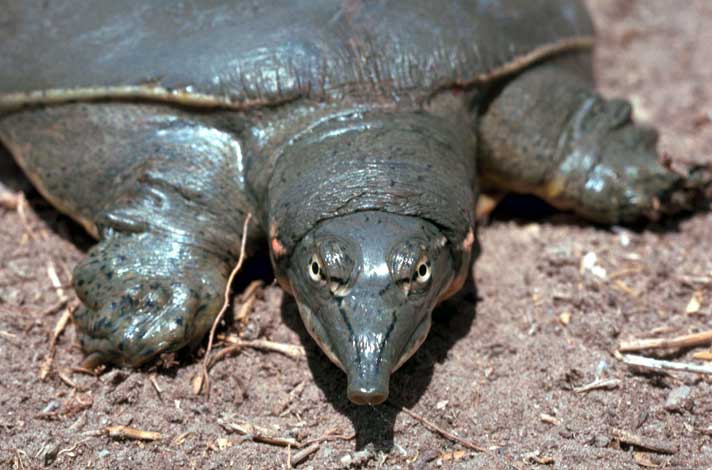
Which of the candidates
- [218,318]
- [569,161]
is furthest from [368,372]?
[569,161]

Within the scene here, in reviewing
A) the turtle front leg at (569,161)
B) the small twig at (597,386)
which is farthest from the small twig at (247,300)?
the small twig at (597,386)

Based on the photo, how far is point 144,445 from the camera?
9.64 feet

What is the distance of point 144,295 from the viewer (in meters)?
3.18

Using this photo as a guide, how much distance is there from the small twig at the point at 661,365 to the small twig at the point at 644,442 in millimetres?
308

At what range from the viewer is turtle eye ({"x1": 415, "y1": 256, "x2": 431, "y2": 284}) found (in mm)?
2904

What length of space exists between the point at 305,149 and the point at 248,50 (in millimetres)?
452

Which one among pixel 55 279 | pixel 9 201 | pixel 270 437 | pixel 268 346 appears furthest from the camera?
pixel 9 201

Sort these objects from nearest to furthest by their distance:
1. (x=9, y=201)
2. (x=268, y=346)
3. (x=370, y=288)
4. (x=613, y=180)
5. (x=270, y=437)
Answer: (x=370, y=288), (x=270, y=437), (x=268, y=346), (x=613, y=180), (x=9, y=201)

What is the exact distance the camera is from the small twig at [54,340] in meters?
3.20

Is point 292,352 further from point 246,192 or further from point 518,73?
point 518,73

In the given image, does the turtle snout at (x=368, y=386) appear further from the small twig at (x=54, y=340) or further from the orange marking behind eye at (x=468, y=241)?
the small twig at (x=54, y=340)

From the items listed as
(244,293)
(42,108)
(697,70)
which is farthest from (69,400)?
(697,70)

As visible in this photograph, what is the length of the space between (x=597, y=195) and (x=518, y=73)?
24.4 inches

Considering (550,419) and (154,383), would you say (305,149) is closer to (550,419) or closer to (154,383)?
(154,383)
